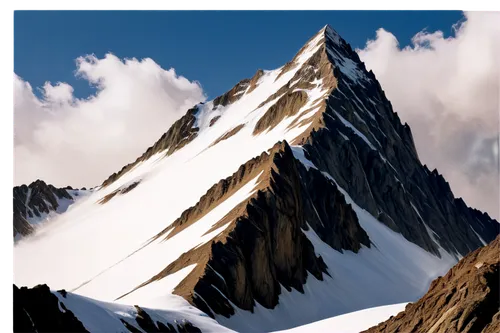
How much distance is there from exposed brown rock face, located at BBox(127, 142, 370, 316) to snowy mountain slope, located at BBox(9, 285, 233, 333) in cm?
1337

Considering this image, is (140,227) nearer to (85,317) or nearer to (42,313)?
(85,317)

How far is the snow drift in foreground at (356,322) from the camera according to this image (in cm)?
4400

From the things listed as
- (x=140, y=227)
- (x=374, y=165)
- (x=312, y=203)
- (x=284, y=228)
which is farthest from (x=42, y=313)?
(x=374, y=165)

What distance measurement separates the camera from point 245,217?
282ft

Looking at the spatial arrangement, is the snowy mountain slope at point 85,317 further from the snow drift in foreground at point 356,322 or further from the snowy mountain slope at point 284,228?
the snowy mountain slope at point 284,228

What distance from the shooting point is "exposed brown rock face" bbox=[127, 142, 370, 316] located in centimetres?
7469

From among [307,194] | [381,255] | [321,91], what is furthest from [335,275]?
[321,91]

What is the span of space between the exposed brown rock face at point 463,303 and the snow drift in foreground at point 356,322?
26.4ft

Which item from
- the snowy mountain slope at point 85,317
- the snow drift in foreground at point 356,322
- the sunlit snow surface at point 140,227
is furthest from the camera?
the sunlit snow surface at point 140,227

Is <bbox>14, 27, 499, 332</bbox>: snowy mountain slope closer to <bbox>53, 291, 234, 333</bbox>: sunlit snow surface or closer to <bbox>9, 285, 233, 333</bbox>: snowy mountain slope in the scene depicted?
<bbox>53, 291, 234, 333</bbox>: sunlit snow surface

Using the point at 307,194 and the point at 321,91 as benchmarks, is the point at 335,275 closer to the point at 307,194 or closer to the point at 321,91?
the point at 307,194

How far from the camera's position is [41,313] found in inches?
1359

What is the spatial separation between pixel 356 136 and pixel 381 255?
1580 inches

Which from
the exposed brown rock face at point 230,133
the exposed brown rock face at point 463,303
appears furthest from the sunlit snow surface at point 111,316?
the exposed brown rock face at point 230,133
